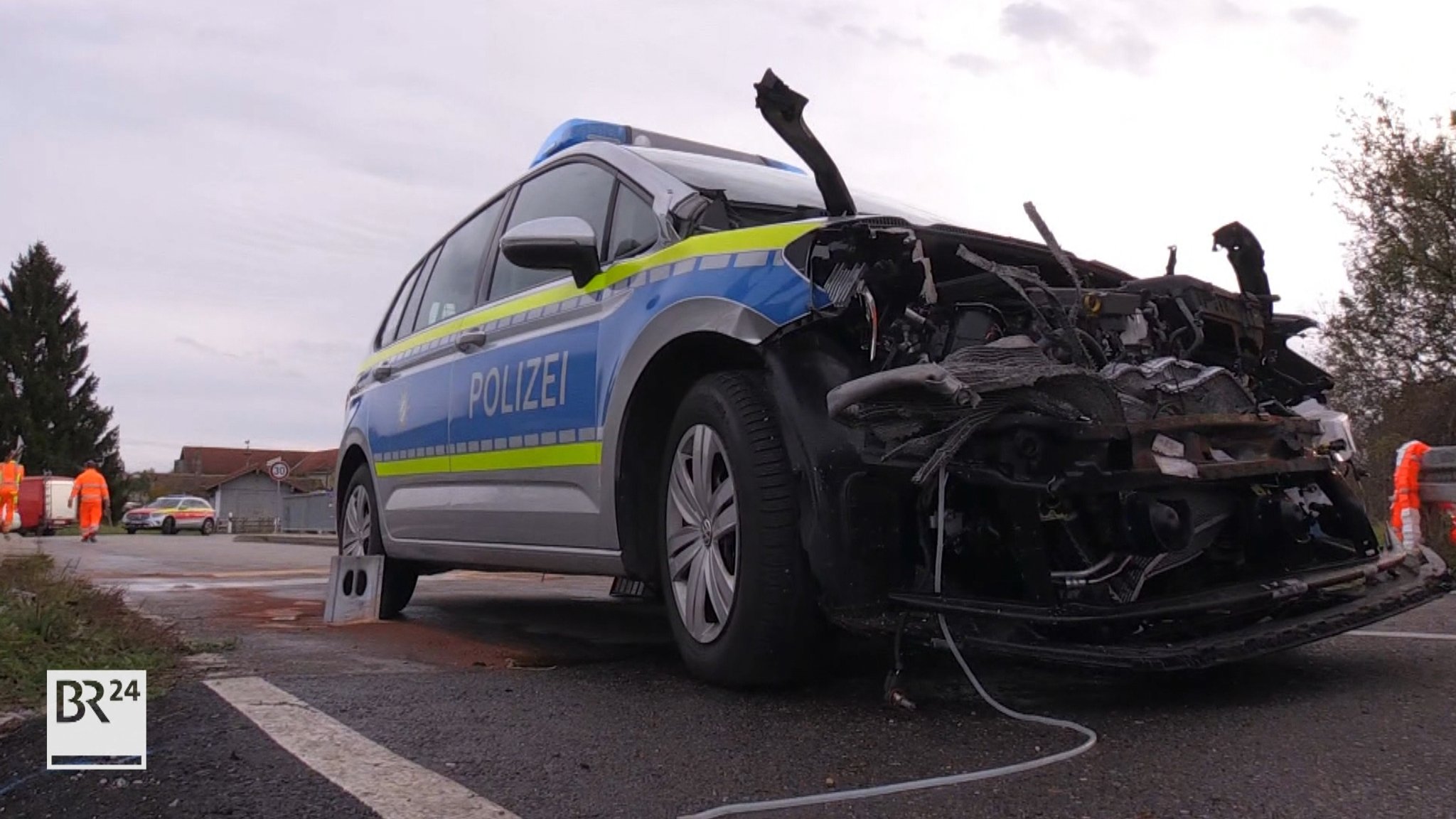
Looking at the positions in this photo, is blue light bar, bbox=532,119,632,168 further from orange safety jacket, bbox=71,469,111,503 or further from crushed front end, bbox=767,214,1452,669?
orange safety jacket, bbox=71,469,111,503

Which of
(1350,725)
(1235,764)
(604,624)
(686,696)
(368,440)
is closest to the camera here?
(1235,764)

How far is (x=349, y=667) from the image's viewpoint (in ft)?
13.4

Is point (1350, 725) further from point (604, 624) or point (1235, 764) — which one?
point (604, 624)

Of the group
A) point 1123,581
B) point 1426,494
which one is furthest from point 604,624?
point 1426,494

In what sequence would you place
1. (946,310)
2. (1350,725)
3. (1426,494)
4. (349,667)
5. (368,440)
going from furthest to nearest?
(1426,494)
(368,440)
(349,667)
(946,310)
(1350,725)

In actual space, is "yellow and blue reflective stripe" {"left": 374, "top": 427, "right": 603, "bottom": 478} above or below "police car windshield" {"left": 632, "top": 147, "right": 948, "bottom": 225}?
below

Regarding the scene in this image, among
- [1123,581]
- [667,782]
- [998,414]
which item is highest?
[998,414]

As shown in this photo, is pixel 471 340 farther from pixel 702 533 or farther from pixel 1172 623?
pixel 1172 623

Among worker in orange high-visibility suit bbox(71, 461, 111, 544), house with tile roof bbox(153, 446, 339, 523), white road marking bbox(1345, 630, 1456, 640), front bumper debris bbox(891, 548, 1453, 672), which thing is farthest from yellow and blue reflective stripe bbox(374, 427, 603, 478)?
house with tile roof bbox(153, 446, 339, 523)

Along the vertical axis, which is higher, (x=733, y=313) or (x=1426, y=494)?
(x=733, y=313)

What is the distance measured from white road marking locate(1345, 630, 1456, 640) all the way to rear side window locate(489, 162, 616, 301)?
3.08 metres

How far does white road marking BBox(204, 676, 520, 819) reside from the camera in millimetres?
2322

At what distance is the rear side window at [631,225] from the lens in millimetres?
4066

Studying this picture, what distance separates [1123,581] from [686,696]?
4.06 ft
